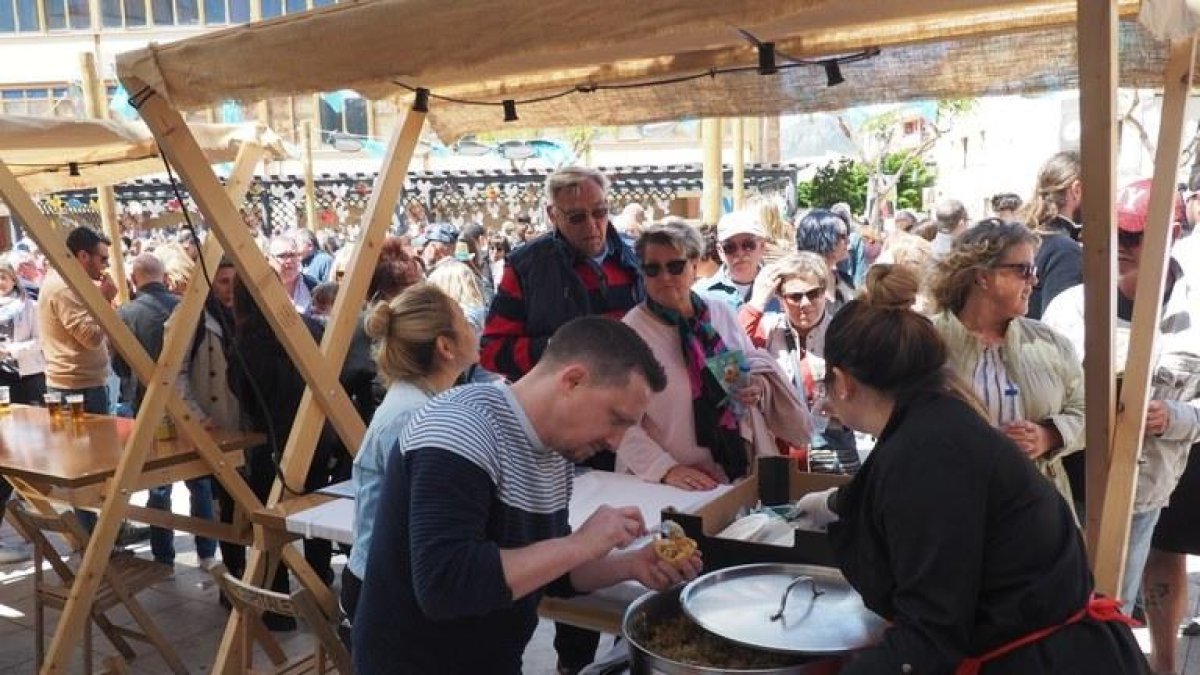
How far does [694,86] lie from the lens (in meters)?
3.83

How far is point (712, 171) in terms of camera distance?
9.37m

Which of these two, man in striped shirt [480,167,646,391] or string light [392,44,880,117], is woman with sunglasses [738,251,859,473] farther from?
string light [392,44,880,117]

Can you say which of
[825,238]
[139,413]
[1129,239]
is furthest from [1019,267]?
[139,413]

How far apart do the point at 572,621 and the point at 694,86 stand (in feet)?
7.47

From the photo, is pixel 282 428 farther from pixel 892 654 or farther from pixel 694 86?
pixel 892 654

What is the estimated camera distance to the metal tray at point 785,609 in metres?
1.80

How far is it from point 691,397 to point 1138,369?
1.36 metres

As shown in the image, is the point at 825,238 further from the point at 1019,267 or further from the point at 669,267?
the point at 1019,267

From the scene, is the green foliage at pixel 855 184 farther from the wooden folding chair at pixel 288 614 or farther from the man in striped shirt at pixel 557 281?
the wooden folding chair at pixel 288 614

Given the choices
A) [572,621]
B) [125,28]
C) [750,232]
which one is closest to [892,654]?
[572,621]

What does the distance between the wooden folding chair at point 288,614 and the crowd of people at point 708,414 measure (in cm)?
30

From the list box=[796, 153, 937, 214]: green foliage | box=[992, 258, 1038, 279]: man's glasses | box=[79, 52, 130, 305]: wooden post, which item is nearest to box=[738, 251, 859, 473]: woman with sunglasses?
box=[992, 258, 1038, 279]: man's glasses

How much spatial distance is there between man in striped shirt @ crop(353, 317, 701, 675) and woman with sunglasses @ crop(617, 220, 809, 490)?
134 cm

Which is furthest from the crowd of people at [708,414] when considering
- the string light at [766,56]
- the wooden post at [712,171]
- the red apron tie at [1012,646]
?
the wooden post at [712,171]
